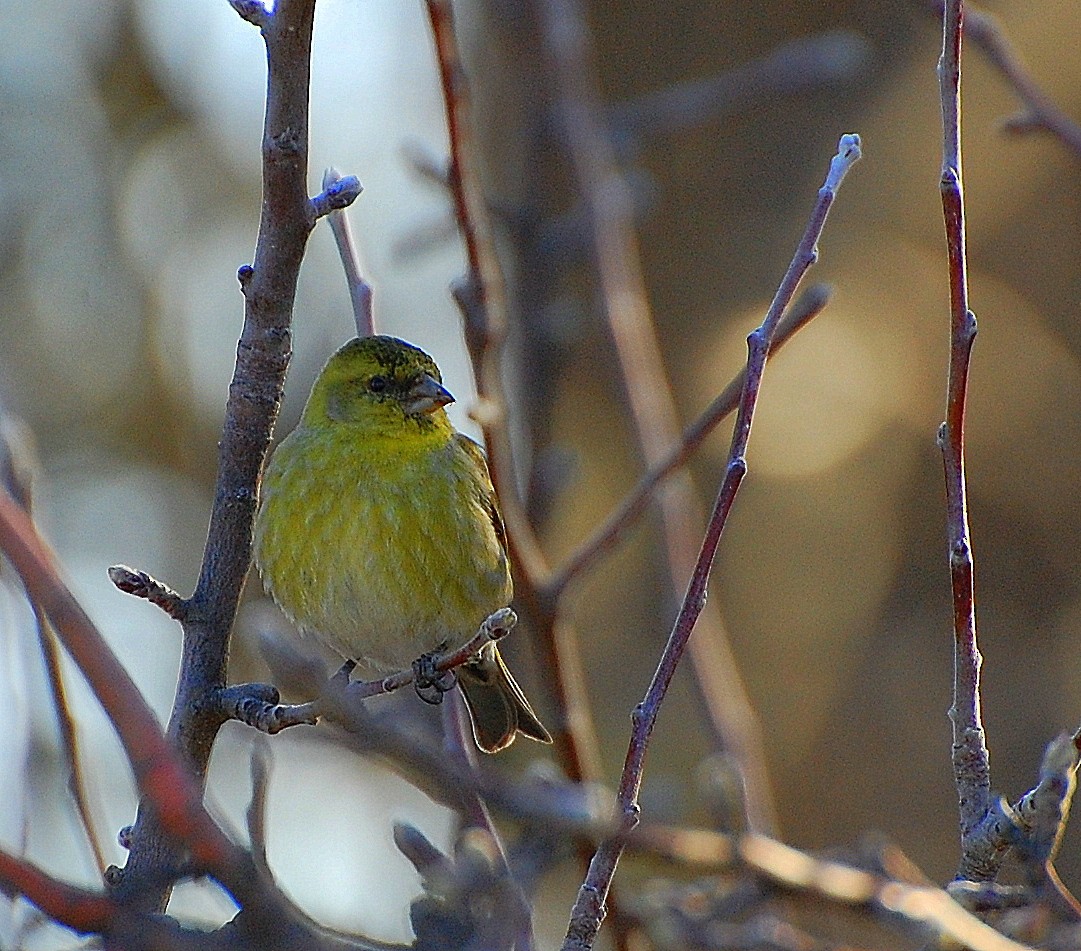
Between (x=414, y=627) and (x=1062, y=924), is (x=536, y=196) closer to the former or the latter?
(x=414, y=627)

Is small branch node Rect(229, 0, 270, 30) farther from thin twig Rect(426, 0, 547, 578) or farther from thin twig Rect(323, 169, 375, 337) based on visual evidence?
thin twig Rect(323, 169, 375, 337)

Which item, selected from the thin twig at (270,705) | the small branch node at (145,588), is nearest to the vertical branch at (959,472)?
the thin twig at (270,705)

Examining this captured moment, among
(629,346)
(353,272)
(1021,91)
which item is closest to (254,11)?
(353,272)

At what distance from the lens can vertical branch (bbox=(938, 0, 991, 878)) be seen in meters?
2.50

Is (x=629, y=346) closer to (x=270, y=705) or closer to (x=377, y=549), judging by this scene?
(x=377, y=549)

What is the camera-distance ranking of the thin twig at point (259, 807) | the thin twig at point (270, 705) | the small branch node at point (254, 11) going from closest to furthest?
the thin twig at point (259, 807)
the small branch node at point (254, 11)
the thin twig at point (270, 705)

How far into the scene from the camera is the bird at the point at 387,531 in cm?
476

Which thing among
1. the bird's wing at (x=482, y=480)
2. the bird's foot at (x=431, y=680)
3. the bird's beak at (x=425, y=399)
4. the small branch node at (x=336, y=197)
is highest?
the bird's beak at (x=425, y=399)

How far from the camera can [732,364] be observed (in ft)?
28.1

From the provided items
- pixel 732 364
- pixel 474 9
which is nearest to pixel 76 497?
pixel 474 9

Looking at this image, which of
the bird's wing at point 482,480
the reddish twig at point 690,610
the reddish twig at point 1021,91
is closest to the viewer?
the reddish twig at point 690,610

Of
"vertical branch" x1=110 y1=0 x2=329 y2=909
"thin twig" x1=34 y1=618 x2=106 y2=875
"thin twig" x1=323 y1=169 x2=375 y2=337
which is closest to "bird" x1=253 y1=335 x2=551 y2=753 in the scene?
"thin twig" x1=323 y1=169 x2=375 y2=337

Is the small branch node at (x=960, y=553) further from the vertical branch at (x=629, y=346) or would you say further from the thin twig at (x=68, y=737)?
the thin twig at (x=68, y=737)

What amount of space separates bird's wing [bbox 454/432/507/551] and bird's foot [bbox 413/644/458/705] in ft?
3.07
